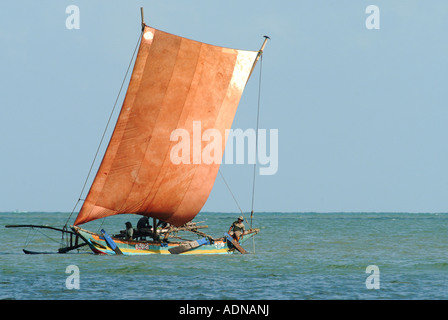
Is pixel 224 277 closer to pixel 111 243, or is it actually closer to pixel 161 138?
pixel 111 243

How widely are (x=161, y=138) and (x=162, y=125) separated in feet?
2.03

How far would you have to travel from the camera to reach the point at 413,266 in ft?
106

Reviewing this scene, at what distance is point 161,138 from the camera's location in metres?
32.0

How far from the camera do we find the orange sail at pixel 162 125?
101 feet

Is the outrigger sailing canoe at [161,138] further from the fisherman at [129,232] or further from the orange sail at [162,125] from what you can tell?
the fisherman at [129,232]

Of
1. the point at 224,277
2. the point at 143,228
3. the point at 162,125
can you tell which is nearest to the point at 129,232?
the point at 143,228

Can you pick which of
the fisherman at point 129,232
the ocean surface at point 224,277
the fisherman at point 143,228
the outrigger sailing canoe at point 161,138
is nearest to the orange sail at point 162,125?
the outrigger sailing canoe at point 161,138

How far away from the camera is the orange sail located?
30.8 m

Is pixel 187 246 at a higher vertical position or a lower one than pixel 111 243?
lower

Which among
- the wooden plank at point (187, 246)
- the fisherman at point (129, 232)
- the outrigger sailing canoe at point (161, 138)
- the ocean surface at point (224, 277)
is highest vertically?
the outrigger sailing canoe at point (161, 138)

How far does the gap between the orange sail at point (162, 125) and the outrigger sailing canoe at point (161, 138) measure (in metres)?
0.05

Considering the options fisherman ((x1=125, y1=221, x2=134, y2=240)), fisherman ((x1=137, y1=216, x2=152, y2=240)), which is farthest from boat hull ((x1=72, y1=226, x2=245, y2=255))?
fisherman ((x1=137, y1=216, x2=152, y2=240))

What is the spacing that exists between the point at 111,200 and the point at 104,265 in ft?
10.0

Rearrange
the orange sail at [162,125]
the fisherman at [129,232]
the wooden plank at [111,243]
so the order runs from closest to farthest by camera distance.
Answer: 1. the orange sail at [162,125]
2. the wooden plank at [111,243]
3. the fisherman at [129,232]
